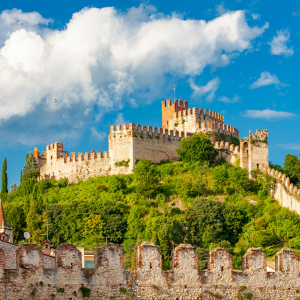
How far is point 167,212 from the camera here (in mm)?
53406

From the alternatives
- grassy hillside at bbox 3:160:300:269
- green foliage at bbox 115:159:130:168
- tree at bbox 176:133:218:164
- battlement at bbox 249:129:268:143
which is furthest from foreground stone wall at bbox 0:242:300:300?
green foliage at bbox 115:159:130:168

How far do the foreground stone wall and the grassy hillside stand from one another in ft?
70.5

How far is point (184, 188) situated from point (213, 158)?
6259mm

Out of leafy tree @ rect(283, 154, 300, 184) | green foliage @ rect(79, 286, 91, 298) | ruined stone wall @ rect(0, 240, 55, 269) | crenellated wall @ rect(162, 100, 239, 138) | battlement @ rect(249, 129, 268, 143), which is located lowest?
green foliage @ rect(79, 286, 91, 298)

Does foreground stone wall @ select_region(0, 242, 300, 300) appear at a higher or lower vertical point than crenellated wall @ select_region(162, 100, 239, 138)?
lower

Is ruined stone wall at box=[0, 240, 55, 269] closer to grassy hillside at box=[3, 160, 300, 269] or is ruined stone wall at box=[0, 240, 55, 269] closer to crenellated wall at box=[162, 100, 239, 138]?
grassy hillside at box=[3, 160, 300, 269]

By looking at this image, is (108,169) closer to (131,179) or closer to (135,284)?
(131,179)

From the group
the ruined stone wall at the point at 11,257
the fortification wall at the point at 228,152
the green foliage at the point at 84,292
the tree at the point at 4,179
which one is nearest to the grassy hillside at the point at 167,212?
the fortification wall at the point at 228,152

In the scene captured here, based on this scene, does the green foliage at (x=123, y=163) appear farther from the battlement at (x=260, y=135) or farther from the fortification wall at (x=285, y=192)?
the fortification wall at (x=285, y=192)

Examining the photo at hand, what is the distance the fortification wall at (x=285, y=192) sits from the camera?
53.4 meters

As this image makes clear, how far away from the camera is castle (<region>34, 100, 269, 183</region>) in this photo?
59.4m

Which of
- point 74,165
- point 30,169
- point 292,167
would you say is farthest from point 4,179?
point 292,167

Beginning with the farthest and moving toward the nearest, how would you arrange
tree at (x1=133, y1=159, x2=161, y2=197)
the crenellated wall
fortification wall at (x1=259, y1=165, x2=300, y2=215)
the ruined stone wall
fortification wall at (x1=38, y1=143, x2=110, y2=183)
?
the crenellated wall < fortification wall at (x1=38, y1=143, x2=110, y2=183) < tree at (x1=133, y1=159, x2=161, y2=197) < fortification wall at (x1=259, y1=165, x2=300, y2=215) < the ruined stone wall

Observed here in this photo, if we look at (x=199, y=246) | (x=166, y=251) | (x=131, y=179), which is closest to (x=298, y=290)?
(x=166, y=251)
